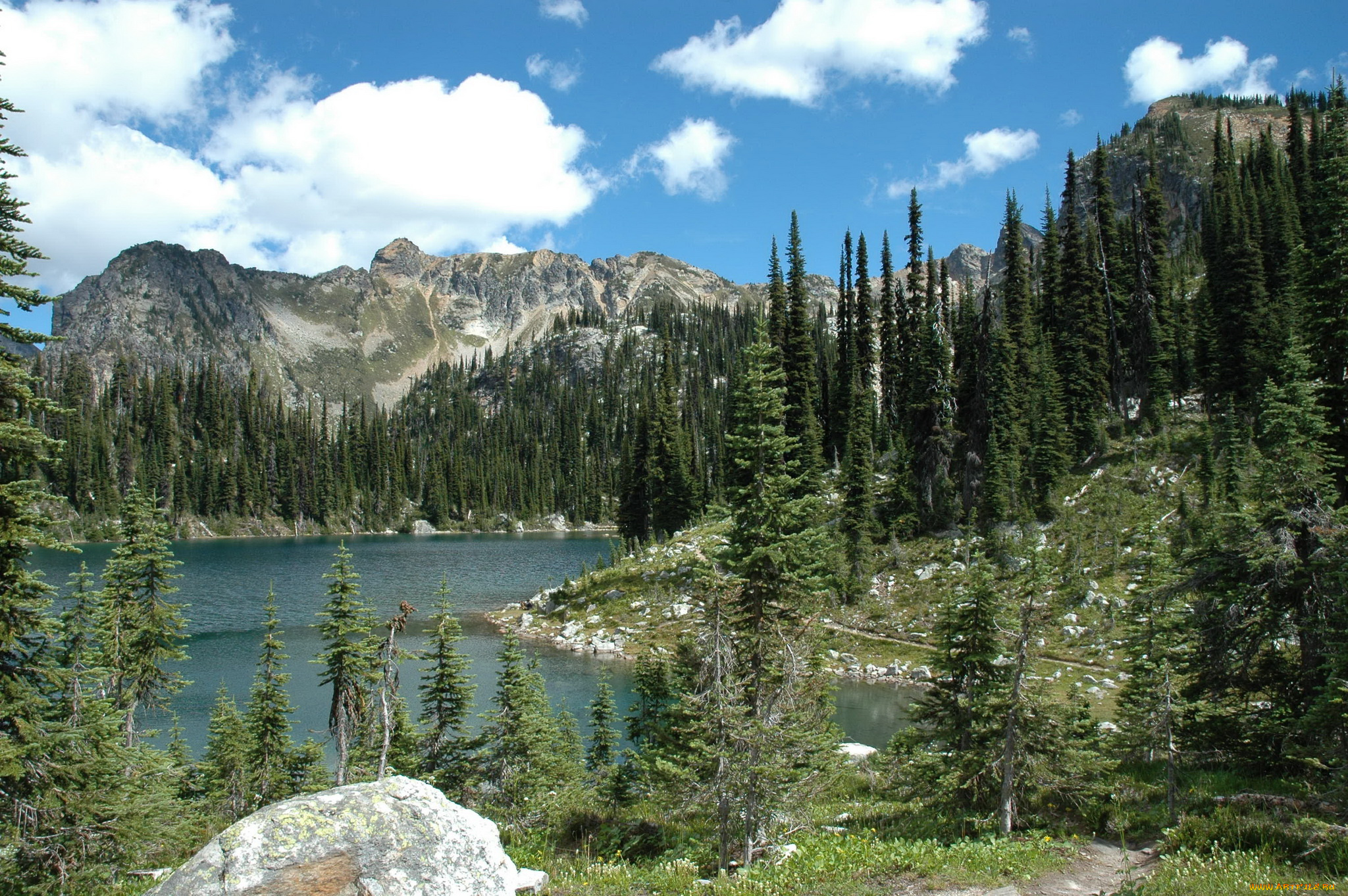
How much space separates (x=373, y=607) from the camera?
26.0 metres

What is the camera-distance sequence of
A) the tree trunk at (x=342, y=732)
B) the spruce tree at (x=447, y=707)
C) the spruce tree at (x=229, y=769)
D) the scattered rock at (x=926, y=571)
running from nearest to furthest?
A: the spruce tree at (x=447, y=707) < the tree trunk at (x=342, y=732) < the spruce tree at (x=229, y=769) < the scattered rock at (x=926, y=571)

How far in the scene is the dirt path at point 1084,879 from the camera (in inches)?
402

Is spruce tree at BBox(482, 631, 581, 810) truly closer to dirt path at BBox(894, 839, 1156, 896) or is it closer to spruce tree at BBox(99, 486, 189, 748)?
spruce tree at BBox(99, 486, 189, 748)

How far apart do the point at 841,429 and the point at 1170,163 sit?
6137 inches

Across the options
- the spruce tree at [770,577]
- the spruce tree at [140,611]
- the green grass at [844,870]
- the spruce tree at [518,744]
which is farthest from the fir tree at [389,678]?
the spruce tree at [770,577]

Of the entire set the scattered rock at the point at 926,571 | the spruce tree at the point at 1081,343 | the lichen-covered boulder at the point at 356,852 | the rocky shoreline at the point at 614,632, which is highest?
the spruce tree at the point at 1081,343

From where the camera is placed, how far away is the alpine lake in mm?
36969

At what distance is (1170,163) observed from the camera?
165m

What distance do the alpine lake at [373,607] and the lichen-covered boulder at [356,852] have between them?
8392mm

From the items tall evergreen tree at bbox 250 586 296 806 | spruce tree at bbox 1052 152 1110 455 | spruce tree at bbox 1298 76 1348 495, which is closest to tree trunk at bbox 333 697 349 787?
tall evergreen tree at bbox 250 586 296 806

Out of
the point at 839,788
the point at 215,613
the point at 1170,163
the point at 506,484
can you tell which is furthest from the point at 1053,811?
the point at 1170,163

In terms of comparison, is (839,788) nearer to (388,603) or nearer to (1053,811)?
(1053,811)

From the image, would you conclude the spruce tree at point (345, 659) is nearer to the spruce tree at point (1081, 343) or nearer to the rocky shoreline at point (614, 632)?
the rocky shoreline at point (614, 632)

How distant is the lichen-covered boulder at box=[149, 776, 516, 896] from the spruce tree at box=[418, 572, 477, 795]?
1434 centimetres
